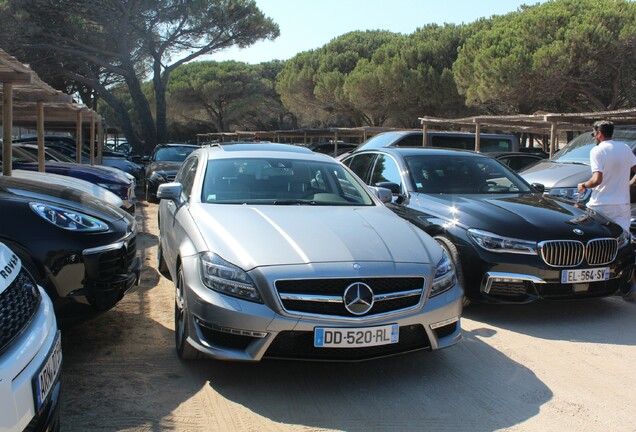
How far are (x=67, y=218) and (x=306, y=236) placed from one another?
5.40ft

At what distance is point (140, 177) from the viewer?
19.8 meters

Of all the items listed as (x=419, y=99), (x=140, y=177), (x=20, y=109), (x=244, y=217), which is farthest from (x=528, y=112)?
(x=244, y=217)

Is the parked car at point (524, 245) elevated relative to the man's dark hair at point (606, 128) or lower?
lower

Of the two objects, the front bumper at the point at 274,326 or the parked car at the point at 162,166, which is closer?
the front bumper at the point at 274,326

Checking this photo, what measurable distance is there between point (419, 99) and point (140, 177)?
16.0 meters

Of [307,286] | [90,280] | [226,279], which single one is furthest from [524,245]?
[90,280]

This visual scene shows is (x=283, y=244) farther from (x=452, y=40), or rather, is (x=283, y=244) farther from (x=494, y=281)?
(x=452, y=40)

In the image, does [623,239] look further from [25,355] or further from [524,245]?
[25,355]

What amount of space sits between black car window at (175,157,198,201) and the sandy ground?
1085 millimetres

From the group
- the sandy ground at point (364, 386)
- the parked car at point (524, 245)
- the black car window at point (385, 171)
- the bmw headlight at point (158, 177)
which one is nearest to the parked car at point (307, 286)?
the sandy ground at point (364, 386)

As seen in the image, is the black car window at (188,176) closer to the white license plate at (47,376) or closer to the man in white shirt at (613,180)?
the white license plate at (47,376)

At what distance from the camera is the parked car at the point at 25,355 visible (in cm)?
197

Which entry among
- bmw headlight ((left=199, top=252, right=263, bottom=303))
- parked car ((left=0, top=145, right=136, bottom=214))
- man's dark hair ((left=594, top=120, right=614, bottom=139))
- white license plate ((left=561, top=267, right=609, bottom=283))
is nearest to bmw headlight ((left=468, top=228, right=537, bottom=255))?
white license plate ((left=561, top=267, right=609, bottom=283))

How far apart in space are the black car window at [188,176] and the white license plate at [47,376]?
2.25 metres
